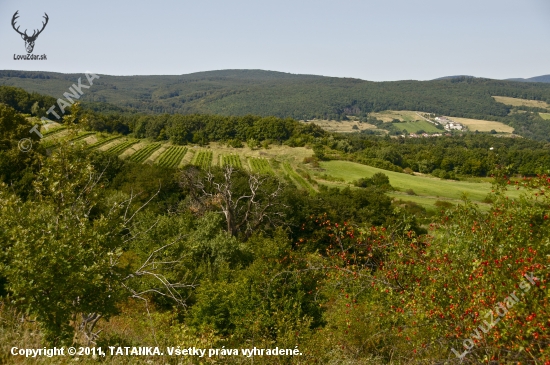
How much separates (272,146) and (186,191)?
5785cm

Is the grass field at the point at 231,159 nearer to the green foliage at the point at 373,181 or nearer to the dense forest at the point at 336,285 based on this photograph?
the green foliage at the point at 373,181

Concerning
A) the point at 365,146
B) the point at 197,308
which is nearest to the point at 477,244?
the point at 197,308

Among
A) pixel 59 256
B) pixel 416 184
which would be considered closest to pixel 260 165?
pixel 416 184

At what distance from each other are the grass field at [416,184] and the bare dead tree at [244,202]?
3177 centimetres

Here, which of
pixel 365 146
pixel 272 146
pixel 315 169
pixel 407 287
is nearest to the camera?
pixel 407 287

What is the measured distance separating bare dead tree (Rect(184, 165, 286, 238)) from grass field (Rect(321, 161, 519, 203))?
31.8 metres

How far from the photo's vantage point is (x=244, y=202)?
33656mm

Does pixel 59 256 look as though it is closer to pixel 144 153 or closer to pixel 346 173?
pixel 346 173

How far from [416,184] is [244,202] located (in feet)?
143

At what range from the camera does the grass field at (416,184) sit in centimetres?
5878

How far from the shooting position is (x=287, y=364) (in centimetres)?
843

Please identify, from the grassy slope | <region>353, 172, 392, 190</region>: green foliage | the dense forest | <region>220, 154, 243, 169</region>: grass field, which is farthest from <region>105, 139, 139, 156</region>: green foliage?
the dense forest

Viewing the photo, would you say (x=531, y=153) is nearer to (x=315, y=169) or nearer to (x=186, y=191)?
(x=315, y=169)

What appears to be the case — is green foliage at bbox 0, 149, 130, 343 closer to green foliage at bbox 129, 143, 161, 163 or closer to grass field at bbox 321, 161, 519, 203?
grass field at bbox 321, 161, 519, 203
